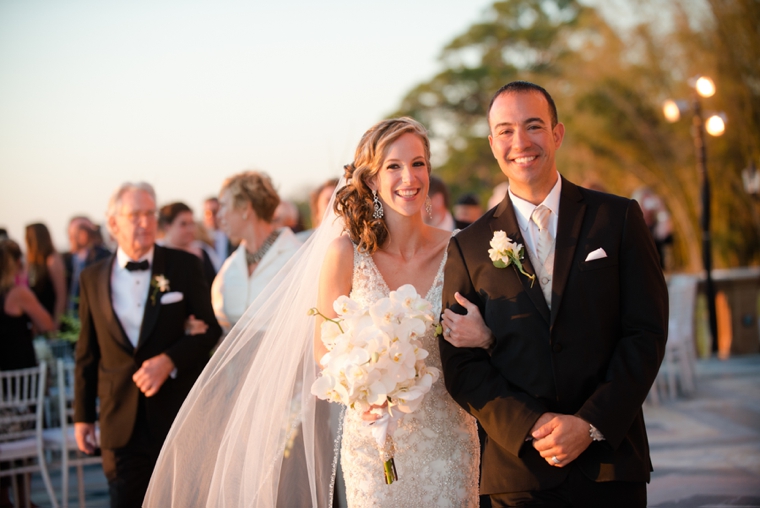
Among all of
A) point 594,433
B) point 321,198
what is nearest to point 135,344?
point 321,198

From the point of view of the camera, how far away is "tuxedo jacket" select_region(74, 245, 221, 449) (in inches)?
185

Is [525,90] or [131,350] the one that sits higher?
[525,90]

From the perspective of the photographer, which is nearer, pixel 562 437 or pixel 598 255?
pixel 562 437

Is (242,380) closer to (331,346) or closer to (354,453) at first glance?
(354,453)

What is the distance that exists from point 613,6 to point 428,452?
19.3m

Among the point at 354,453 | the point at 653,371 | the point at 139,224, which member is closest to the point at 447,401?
the point at 354,453

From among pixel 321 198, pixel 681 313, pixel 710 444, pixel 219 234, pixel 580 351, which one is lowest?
pixel 710 444

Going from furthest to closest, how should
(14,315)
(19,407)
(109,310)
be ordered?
(14,315) < (19,407) < (109,310)

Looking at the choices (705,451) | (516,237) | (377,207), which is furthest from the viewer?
(705,451)

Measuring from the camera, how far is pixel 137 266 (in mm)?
4887

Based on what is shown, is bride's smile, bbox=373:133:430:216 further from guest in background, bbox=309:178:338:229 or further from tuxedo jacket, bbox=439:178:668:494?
guest in background, bbox=309:178:338:229

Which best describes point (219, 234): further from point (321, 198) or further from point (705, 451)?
point (705, 451)

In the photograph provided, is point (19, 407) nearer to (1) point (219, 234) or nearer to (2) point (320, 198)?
(2) point (320, 198)

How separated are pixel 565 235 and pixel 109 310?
3151 millimetres
